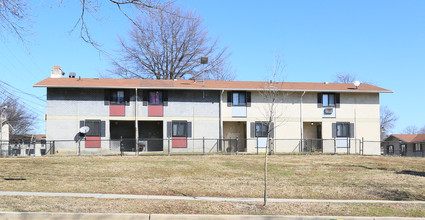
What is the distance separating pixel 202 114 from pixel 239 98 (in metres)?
3.06

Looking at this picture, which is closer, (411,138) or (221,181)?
(221,181)

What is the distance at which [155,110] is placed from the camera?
98.7 feet

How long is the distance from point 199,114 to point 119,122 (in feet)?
20.6

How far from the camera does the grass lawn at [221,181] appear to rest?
11398 millimetres

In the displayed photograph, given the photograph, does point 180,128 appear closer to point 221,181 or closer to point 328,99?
point 328,99

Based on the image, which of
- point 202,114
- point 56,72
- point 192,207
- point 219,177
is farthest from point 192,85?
point 192,207

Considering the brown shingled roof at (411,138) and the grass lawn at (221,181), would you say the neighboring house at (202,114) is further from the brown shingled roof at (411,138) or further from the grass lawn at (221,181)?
the brown shingled roof at (411,138)

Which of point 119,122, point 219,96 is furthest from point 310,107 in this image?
point 119,122

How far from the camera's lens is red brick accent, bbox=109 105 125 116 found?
29641 mm

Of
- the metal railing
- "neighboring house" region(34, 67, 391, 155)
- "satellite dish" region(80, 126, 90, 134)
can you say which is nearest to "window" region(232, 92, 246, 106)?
"neighboring house" region(34, 67, 391, 155)

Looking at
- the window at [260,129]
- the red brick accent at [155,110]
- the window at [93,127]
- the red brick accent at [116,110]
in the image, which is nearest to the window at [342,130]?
the window at [260,129]

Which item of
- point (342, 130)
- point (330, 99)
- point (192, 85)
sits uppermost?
point (192, 85)

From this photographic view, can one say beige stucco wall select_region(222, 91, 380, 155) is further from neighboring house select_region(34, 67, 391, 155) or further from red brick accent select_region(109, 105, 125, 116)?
red brick accent select_region(109, 105, 125, 116)

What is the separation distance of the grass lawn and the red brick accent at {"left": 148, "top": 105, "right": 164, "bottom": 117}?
8.46 metres
